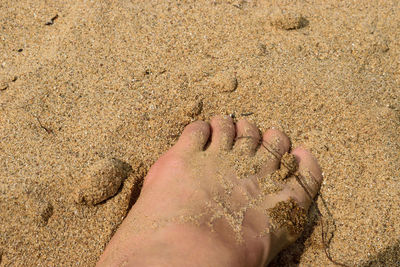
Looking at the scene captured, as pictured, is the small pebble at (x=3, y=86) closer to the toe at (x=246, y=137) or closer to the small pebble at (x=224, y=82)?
the small pebble at (x=224, y=82)

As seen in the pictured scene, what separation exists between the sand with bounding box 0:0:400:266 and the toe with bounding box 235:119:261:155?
7 cm

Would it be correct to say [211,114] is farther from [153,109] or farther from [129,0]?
[129,0]

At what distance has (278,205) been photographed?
6.13ft

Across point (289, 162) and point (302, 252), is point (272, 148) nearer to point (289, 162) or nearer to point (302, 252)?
point (289, 162)

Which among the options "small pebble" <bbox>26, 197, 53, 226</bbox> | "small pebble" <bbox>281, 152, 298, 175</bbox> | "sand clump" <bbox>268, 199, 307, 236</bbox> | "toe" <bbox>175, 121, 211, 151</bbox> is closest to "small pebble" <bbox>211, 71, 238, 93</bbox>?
"toe" <bbox>175, 121, 211, 151</bbox>

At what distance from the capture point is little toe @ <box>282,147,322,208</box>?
6.23 feet

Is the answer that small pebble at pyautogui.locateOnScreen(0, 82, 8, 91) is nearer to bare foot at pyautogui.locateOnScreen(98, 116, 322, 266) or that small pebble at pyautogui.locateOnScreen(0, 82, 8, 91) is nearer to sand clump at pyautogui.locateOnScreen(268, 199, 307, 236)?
bare foot at pyautogui.locateOnScreen(98, 116, 322, 266)

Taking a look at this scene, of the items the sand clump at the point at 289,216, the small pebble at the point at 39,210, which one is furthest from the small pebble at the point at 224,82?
the small pebble at the point at 39,210

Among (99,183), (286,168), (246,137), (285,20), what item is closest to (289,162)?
(286,168)

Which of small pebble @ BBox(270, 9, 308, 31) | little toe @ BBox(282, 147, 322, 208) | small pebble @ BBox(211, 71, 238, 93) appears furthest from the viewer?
small pebble @ BBox(270, 9, 308, 31)

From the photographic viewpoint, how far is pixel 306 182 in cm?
192

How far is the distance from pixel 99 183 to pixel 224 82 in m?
0.85

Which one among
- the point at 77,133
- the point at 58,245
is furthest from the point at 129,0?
the point at 58,245

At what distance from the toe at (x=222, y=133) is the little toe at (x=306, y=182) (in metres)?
0.39
